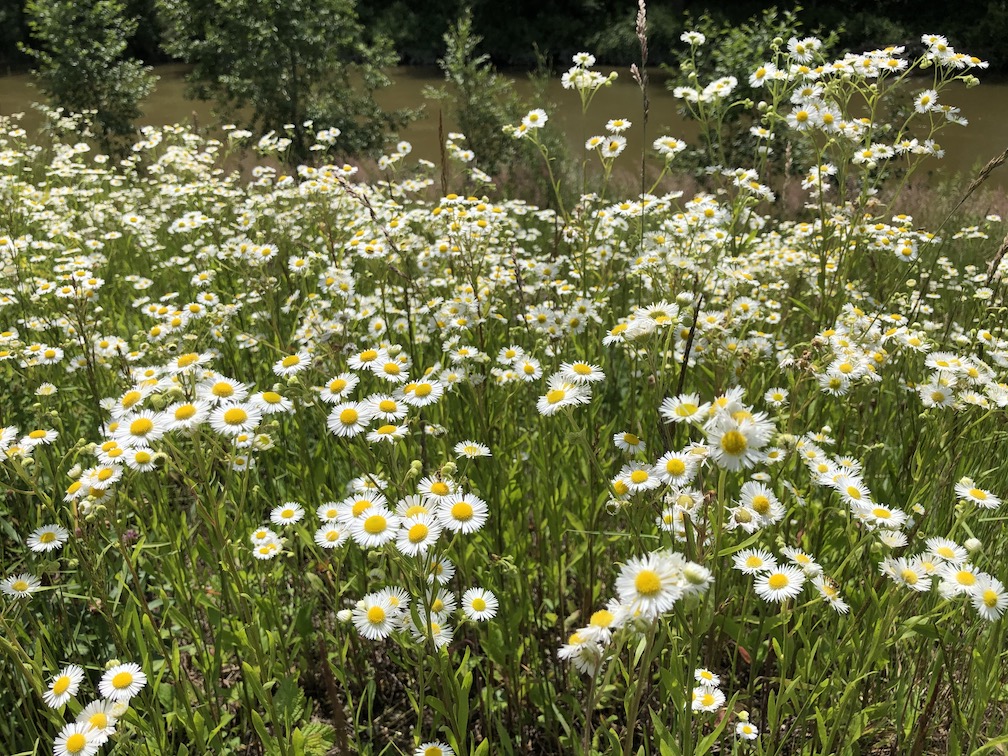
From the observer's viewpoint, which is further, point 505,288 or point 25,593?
point 505,288

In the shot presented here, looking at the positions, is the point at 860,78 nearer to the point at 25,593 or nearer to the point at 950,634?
the point at 950,634

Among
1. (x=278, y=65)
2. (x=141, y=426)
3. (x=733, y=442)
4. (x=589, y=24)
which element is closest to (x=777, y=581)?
(x=733, y=442)

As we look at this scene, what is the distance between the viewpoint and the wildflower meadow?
4.22ft

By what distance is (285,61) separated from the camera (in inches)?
294

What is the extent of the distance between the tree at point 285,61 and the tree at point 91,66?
0.65 meters

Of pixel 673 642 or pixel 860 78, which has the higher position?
pixel 860 78

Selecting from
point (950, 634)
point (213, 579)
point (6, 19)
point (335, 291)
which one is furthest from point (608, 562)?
point (6, 19)

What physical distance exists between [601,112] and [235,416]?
15638 millimetres

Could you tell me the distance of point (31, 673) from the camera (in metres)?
1.34

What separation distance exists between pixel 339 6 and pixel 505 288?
6.28 m

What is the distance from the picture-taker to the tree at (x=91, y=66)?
26.0 feet

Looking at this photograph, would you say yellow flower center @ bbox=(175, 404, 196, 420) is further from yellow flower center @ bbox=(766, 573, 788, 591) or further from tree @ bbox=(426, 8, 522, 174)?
tree @ bbox=(426, 8, 522, 174)

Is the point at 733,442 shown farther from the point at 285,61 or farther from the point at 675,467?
the point at 285,61

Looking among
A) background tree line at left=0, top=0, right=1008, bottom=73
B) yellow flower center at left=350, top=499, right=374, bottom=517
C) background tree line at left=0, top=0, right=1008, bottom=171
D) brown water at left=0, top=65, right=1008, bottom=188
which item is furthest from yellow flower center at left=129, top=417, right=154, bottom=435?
background tree line at left=0, top=0, right=1008, bottom=73
